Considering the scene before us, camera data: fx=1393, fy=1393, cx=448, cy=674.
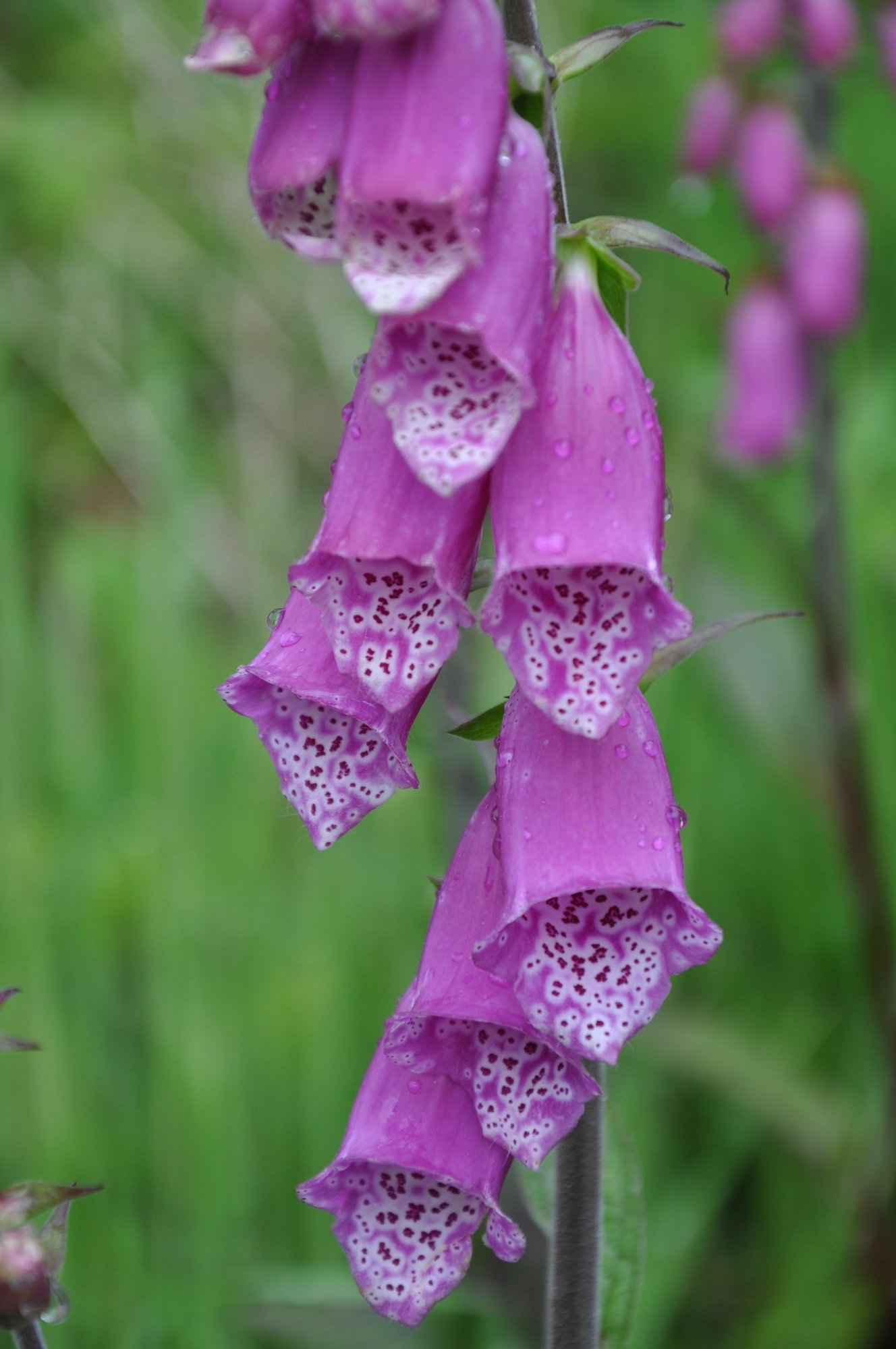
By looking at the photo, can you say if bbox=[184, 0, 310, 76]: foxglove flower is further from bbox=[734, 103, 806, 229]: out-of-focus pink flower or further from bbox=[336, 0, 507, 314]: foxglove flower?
bbox=[734, 103, 806, 229]: out-of-focus pink flower

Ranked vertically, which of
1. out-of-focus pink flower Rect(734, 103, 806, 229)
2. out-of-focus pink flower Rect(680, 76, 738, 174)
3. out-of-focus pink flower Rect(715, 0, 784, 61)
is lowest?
out-of-focus pink flower Rect(734, 103, 806, 229)

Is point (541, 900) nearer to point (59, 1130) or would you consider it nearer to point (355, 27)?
point (355, 27)

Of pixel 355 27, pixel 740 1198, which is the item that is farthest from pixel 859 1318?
pixel 355 27

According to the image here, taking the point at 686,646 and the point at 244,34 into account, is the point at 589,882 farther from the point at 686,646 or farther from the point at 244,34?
the point at 244,34

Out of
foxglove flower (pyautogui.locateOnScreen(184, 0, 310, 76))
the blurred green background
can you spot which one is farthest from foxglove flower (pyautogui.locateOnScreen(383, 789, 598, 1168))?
foxglove flower (pyautogui.locateOnScreen(184, 0, 310, 76))

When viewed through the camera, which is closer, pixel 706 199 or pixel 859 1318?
pixel 859 1318

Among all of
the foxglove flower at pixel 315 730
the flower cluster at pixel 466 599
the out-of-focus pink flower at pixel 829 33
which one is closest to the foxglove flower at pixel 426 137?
the flower cluster at pixel 466 599

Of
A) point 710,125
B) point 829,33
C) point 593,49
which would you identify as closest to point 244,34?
point 593,49
